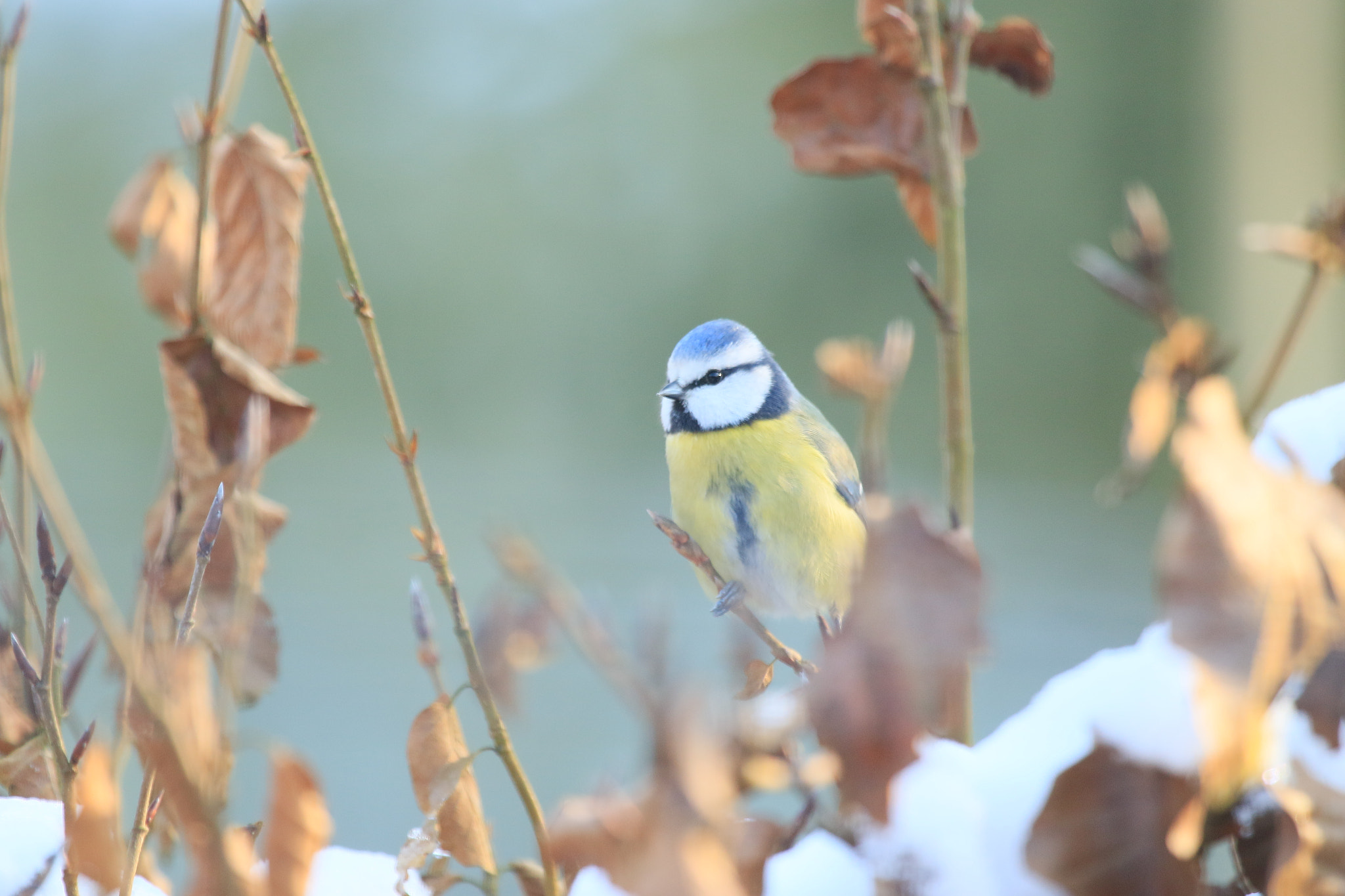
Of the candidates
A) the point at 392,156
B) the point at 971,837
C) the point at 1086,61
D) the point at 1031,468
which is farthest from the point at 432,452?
the point at 971,837

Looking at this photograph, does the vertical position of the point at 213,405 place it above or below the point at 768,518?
above

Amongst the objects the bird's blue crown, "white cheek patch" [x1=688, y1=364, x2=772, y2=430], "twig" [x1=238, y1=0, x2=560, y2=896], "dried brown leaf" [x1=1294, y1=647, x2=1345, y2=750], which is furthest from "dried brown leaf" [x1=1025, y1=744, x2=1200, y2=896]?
"white cheek patch" [x1=688, y1=364, x2=772, y2=430]

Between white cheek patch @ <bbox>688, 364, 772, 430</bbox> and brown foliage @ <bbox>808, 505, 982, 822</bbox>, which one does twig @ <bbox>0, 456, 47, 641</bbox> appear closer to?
brown foliage @ <bbox>808, 505, 982, 822</bbox>

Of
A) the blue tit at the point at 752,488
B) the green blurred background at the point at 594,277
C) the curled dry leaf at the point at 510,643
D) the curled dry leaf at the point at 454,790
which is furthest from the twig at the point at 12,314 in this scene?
the green blurred background at the point at 594,277

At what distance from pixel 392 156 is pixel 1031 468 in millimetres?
2161

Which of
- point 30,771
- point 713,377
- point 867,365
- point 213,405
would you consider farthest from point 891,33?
point 713,377

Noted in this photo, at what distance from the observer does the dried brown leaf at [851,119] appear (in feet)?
1.35

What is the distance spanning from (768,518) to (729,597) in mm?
208

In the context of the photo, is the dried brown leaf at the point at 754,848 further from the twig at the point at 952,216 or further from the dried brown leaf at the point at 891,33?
the dried brown leaf at the point at 891,33

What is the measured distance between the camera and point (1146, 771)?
190mm

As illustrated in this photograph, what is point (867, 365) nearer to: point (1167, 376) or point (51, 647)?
point (1167, 376)

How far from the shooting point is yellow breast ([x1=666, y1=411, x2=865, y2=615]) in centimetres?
87

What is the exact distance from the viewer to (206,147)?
1.33 feet

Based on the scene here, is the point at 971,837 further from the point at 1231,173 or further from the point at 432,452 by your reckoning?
the point at 432,452
